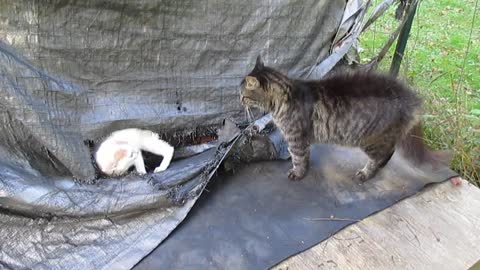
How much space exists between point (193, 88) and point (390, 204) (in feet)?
3.68

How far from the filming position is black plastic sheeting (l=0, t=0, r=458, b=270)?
1.61m

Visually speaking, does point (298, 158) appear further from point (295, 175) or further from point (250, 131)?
point (250, 131)

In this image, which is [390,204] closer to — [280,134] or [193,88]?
[280,134]

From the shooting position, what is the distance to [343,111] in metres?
1.76

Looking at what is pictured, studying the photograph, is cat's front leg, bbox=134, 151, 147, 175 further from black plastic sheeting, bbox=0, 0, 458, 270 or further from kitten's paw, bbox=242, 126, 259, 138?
kitten's paw, bbox=242, 126, 259, 138

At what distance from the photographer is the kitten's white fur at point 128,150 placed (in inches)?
72.2

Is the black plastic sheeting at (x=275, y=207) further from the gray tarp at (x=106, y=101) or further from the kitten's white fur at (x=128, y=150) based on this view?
the kitten's white fur at (x=128, y=150)

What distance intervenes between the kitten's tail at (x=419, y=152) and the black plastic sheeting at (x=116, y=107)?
0.48 metres

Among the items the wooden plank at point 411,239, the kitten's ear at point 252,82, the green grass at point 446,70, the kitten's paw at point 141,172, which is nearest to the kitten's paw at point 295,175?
the wooden plank at point 411,239

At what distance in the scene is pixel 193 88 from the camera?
6.75ft

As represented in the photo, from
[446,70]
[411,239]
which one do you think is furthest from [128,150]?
[446,70]

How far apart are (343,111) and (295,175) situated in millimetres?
409

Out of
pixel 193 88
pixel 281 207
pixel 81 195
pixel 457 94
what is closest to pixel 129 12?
pixel 193 88

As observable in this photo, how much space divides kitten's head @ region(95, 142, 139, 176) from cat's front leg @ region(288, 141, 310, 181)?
76 centimetres
